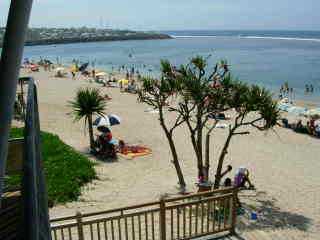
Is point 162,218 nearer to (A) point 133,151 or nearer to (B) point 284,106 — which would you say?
(A) point 133,151

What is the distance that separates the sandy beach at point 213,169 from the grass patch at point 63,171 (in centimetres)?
29

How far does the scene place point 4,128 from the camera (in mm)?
1947

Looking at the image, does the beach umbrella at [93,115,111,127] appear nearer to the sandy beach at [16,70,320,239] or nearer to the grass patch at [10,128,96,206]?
the sandy beach at [16,70,320,239]

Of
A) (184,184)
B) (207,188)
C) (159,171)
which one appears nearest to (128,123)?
(159,171)

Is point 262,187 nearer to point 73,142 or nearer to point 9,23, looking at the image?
point 73,142

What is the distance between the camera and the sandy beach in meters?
10.6

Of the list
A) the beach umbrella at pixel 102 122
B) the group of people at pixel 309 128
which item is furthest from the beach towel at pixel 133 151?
the group of people at pixel 309 128

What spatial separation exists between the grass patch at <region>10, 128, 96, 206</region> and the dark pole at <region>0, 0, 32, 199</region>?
8760 millimetres

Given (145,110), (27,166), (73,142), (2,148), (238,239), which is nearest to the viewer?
(2,148)

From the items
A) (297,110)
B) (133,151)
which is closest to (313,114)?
(297,110)

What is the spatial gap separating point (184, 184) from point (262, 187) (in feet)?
8.40

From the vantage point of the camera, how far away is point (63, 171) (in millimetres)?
12438

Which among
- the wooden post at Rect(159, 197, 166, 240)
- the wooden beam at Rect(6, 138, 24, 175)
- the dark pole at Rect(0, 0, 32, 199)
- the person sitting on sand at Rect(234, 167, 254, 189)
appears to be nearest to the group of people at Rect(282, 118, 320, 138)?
the person sitting on sand at Rect(234, 167, 254, 189)

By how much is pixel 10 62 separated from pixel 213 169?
13.3 meters
